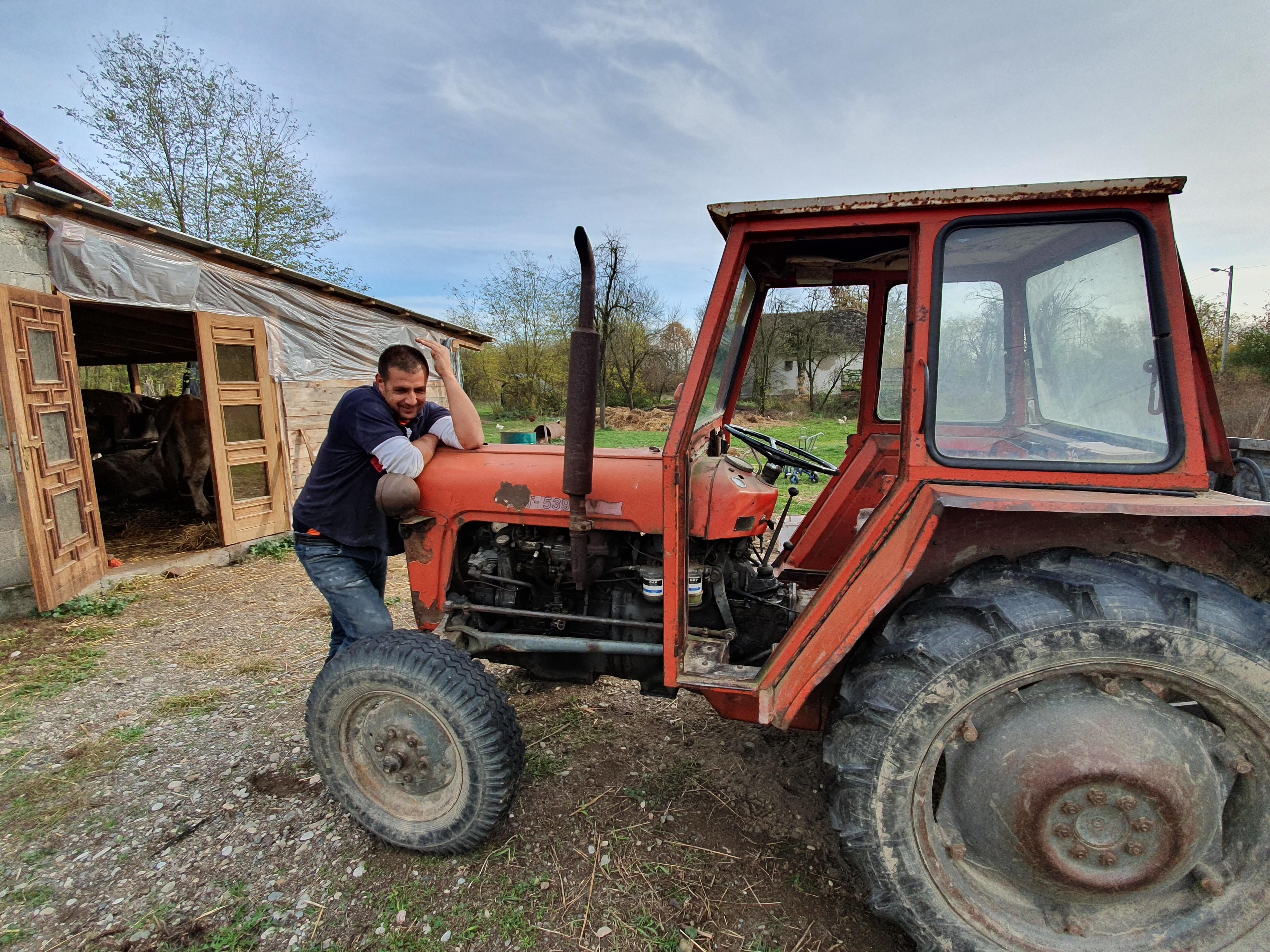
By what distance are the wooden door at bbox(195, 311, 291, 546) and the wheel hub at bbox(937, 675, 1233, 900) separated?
7.10m

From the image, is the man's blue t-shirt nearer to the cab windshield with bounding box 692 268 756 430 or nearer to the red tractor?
the red tractor

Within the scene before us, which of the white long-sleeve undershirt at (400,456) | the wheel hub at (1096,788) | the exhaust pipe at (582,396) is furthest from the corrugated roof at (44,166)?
the wheel hub at (1096,788)

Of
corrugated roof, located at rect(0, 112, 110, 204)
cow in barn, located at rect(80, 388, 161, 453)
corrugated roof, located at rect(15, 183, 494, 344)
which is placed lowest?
cow in barn, located at rect(80, 388, 161, 453)

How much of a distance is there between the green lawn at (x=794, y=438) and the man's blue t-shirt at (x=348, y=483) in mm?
925

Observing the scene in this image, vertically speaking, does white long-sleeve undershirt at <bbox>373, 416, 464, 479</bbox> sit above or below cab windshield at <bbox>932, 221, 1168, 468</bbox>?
below

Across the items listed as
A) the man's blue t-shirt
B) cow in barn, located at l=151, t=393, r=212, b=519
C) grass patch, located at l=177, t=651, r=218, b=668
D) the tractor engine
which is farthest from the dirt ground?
cow in barn, located at l=151, t=393, r=212, b=519

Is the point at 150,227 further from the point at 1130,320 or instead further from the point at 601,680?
the point at 1130,320

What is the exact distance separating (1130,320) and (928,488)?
2.47 feet

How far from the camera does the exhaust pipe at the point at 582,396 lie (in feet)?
5.58

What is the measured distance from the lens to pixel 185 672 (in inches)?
154

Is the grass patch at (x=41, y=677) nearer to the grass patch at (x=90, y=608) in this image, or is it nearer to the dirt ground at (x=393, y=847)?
the dirt ground at (x=393, y=847)

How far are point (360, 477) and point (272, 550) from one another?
5.18 meters

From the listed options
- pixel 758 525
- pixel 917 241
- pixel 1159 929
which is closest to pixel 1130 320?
pixel 917 241

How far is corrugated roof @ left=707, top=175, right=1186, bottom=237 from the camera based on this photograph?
5.28 ft
